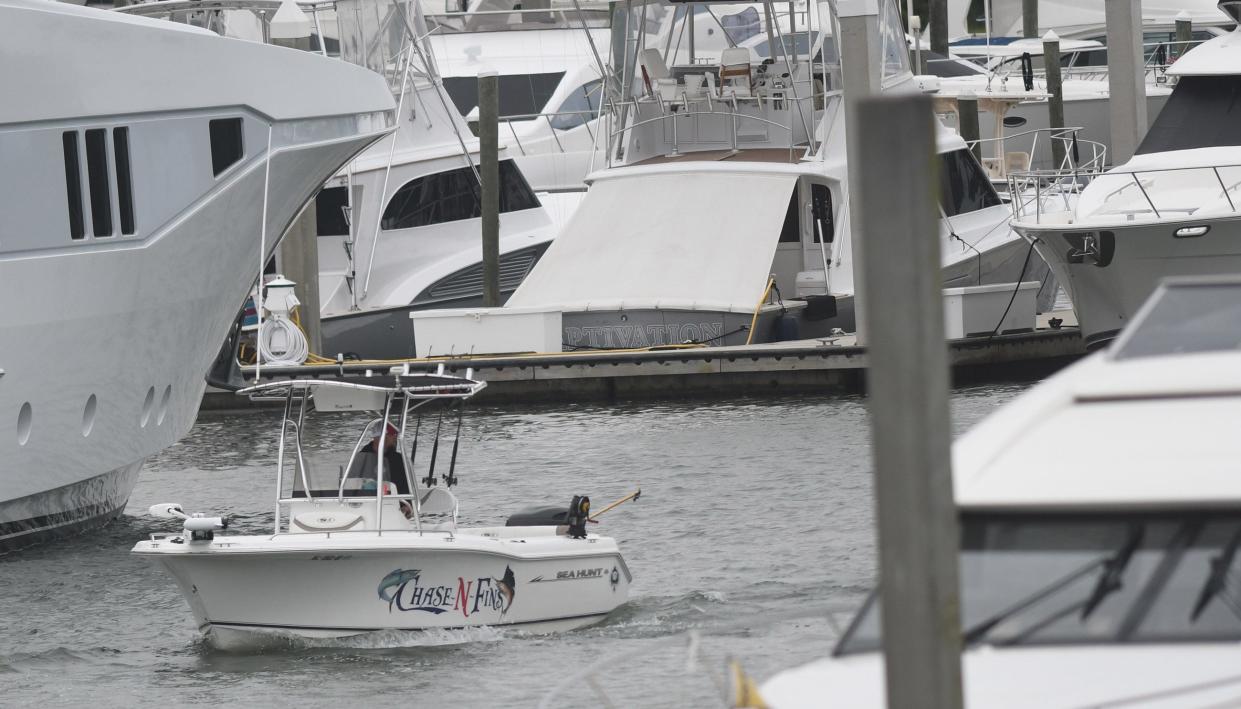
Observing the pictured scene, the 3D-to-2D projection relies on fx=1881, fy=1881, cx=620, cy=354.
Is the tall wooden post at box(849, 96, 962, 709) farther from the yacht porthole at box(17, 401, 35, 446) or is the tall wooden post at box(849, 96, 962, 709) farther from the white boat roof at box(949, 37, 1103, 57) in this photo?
the white boat roof at box(949, 37, 1103, 57)

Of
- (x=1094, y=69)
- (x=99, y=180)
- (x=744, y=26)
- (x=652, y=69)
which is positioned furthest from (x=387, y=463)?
(x=1094, y=69)

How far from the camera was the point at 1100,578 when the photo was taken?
475 centimetres

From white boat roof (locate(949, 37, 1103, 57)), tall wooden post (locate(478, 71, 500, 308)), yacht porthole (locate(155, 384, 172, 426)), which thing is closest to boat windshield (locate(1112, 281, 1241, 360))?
yacht porthole (locate(155, 384, 172, 426))

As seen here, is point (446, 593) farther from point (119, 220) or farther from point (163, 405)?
point (163, 405)

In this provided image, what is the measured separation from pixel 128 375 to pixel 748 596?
5.39m

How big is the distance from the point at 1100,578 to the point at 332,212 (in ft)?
71.5

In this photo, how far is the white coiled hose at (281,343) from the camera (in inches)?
Result: 869

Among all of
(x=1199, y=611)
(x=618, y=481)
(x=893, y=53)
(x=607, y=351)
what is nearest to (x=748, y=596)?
(x=618, y=481)

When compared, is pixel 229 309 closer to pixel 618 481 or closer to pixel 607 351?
pixel 618 481

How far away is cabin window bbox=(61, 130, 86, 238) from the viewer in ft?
46.0

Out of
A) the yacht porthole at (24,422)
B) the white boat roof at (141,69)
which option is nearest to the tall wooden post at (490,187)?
the white boat roof at (141,69)

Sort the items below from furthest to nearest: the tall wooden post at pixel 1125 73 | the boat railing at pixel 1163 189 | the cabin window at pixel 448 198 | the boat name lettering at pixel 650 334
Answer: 1. the cabin window at pixel 448 198
2. the tall wooden post at pixel 1125 73
3. the boat name lettering at pixel 650 334
4. the boat railing at pixel 1163 189

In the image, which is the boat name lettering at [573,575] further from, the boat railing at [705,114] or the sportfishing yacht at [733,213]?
the boat railing at [705,114]

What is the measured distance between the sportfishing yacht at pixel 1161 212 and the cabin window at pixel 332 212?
30.5 ft
